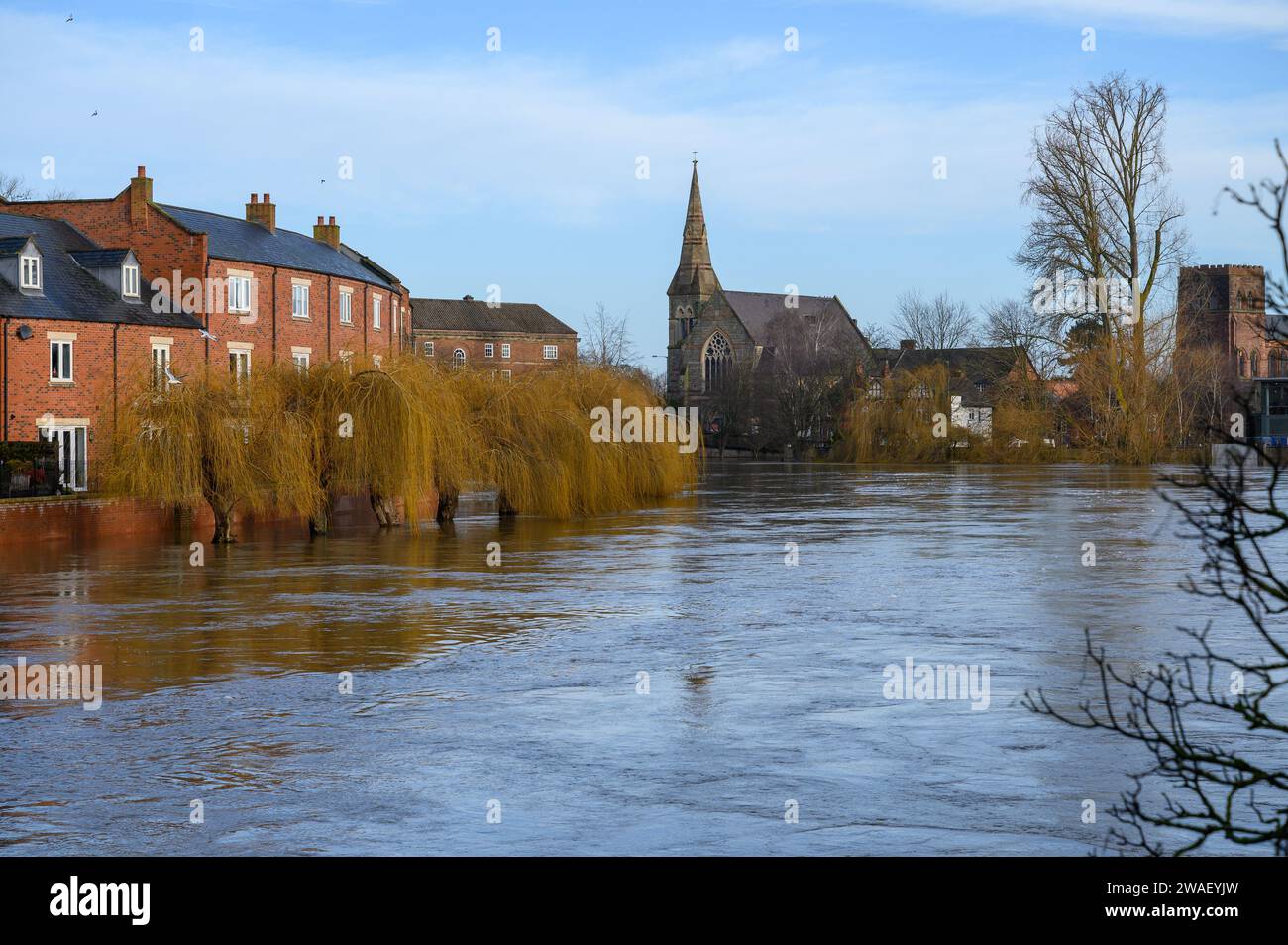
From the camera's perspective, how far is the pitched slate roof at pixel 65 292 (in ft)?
135

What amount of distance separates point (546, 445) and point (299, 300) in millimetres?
21709

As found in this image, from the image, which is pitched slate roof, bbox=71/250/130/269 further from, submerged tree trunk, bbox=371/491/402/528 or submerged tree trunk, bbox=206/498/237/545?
Result: submerged tree trunk, bbox=206/498/237/545

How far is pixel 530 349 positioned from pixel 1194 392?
74.7 meters

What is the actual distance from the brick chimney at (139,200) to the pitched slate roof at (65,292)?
190 cm

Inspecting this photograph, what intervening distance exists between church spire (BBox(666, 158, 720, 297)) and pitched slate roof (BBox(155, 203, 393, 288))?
96.5 meters

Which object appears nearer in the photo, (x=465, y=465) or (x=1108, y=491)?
(x=465, y=465)

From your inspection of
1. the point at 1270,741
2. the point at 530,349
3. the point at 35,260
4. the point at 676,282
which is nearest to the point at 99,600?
the point at 1270,741

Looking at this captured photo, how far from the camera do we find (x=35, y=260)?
41719mm

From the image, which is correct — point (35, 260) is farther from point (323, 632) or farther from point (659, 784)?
point (659, 784)

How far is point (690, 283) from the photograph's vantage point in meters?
158

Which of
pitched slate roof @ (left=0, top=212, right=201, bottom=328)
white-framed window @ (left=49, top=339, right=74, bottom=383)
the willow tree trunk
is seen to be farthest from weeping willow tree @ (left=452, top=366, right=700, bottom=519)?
pitched slate roof @ (left=0, top=212, right=201, bottom=328)

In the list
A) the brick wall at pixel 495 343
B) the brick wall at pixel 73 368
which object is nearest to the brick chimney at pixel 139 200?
the brick wall at pixel 73 368

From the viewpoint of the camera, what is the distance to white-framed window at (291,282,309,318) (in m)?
55.3
